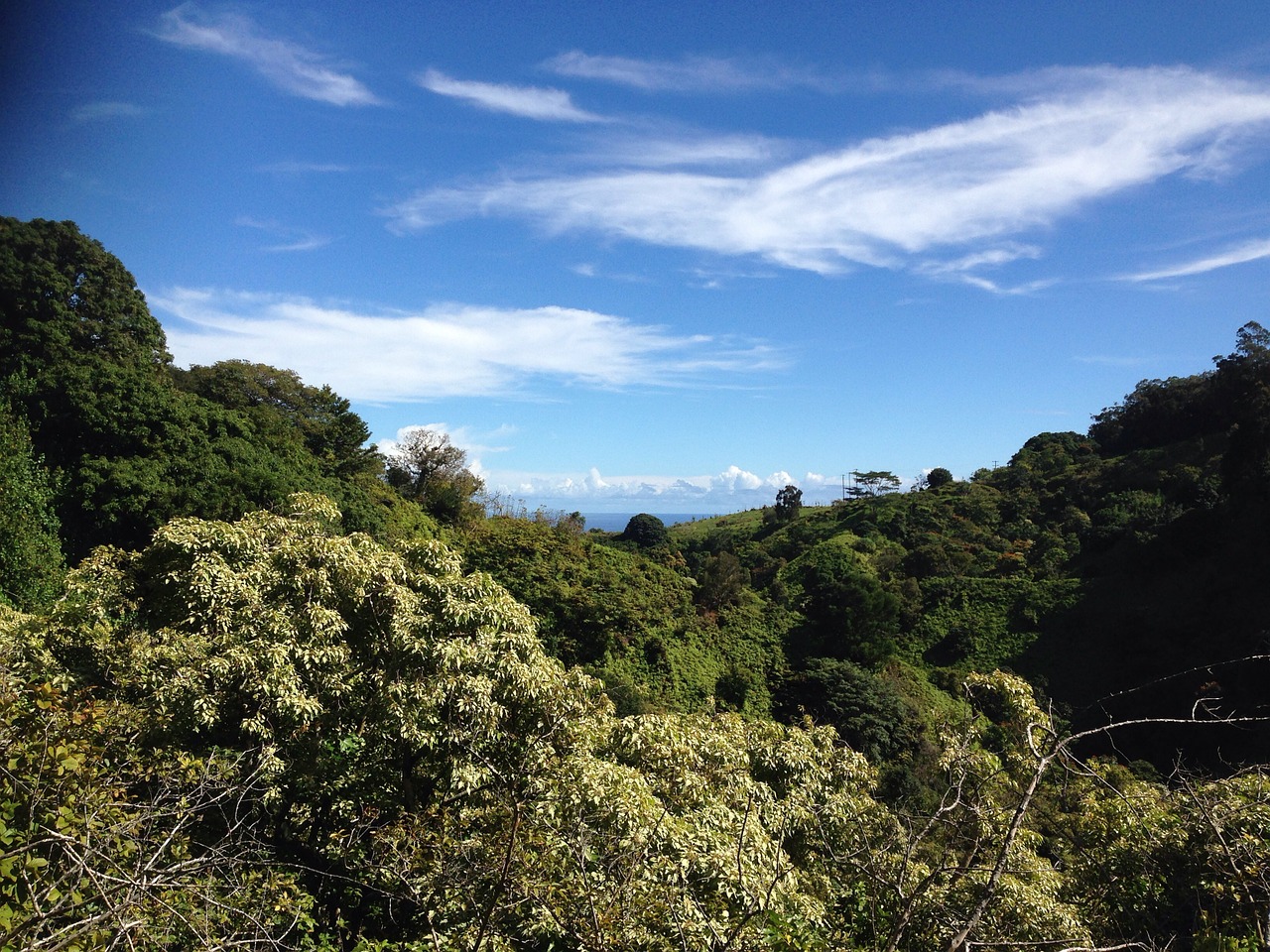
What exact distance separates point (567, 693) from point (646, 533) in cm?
2634

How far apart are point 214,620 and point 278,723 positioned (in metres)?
1.52

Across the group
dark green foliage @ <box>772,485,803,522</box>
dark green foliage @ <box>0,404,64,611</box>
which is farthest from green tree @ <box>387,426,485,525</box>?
dark green foliage @ <box>772,485,803,522</box>

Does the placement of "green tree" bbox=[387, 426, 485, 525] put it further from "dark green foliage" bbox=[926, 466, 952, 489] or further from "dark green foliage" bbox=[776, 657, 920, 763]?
"dark green foliage" bbox=[926, 466, 952, 489]

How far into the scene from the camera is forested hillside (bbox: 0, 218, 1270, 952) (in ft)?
12.6

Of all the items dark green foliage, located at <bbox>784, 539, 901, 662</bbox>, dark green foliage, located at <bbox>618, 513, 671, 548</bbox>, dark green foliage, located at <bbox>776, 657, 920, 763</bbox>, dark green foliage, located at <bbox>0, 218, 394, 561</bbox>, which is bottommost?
dark green foliage, located at <bbox>776, 657, 920, 763</bbox>

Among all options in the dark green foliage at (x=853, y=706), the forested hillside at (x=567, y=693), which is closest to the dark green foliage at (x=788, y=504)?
the forested hillside at (x=567, y=693)

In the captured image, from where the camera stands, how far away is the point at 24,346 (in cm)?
1884

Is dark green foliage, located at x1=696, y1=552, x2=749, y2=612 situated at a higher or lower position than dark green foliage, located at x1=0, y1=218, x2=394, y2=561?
lower

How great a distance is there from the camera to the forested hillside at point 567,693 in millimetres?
3832

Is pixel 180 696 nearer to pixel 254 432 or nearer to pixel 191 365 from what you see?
pixel 254 432

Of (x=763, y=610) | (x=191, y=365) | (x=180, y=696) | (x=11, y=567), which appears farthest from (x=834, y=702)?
(x=191, y=365)

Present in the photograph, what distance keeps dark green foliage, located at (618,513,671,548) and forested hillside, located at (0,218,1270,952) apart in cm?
31

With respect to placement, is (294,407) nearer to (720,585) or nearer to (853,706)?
(720,585)

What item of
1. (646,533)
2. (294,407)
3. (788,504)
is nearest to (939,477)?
(788,504)
